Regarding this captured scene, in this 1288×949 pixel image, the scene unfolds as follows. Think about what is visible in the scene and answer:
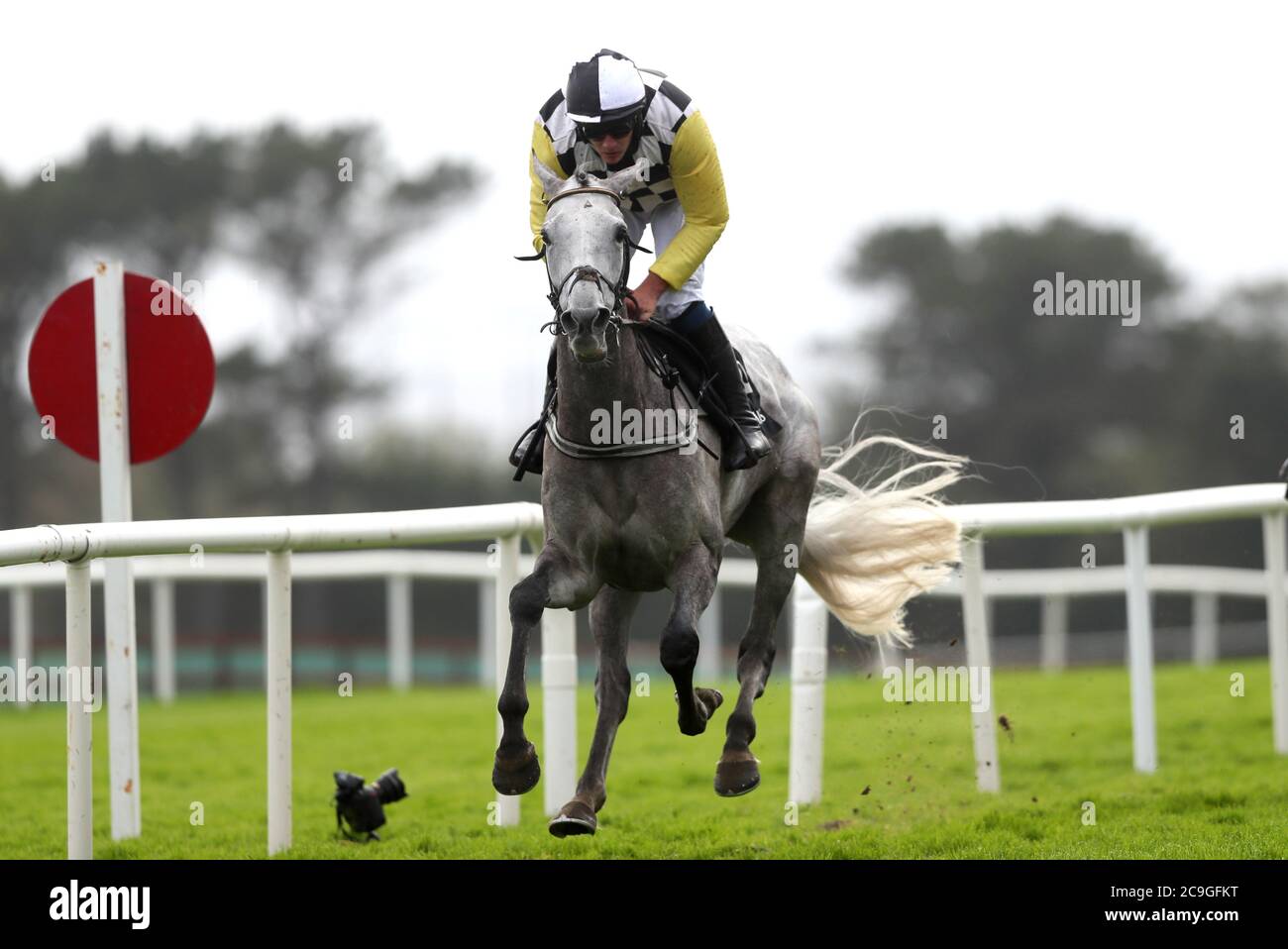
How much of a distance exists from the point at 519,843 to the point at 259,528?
146 cm

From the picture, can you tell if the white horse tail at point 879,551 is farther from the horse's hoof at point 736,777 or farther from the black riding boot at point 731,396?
the horse's hoof at point 736,777

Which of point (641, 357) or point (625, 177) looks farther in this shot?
point (641, 357)

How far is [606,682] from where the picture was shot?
5957 millimetres

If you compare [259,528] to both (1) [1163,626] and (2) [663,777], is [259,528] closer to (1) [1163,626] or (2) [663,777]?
(2) [663,777]

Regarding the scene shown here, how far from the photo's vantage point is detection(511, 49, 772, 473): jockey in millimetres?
5445

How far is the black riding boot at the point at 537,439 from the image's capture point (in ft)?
18.9

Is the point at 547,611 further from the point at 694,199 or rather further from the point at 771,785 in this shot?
the point at 694,199

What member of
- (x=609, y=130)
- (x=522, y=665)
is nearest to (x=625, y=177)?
(x=609, y=130)

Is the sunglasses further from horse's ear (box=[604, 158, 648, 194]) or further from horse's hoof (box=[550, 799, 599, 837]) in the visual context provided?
horse's hoof (box=[550, 799, 599, 837])

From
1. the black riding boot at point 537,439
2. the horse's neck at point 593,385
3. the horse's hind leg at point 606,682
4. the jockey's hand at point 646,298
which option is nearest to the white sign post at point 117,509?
the black riding boot at point 537,439

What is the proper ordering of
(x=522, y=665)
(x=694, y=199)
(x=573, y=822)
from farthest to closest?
(x=694, y=199) < (x=522, y=665) < (x=573, y=822)

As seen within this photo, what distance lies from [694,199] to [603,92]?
1.74 feet

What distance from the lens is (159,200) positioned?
96.1ft

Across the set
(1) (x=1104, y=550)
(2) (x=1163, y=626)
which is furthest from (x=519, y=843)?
(1) (x=1104, y=550)
